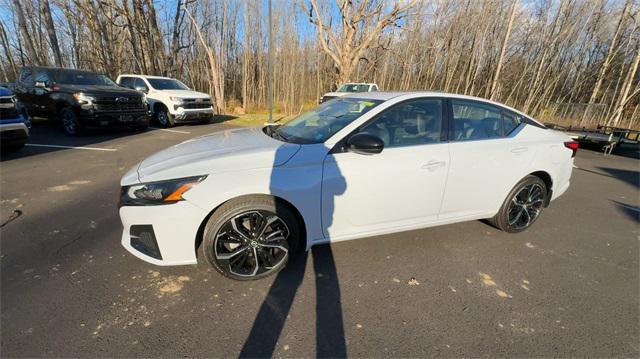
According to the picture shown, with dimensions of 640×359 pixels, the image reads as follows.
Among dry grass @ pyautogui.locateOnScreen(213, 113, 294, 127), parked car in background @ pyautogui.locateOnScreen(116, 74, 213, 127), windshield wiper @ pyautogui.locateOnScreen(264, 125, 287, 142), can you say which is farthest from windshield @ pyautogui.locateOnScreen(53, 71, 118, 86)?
windshield wiper @ pyautogui.locateOnScreen(264, 125, 287, 142)

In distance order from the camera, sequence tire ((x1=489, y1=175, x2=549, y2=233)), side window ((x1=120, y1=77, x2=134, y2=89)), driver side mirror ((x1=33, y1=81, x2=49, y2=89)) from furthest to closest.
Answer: side window ((x1=120, y1=77, x2=134, y2=89)) → driver side mirror ((x1=33, y1=81, x2=49, y2=89)) → tire ((x1=489, y1=175, x2=549, y2=233))

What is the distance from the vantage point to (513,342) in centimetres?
199

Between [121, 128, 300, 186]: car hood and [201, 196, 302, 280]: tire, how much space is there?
303 millimetres

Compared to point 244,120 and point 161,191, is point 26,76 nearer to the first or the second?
point 244,120

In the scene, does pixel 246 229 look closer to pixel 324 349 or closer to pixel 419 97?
pixel 324 349

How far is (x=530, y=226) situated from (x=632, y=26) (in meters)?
19.2

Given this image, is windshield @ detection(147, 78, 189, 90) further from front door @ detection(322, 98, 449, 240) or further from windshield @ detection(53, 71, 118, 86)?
front door @ detection(322, 98, 449, 240)

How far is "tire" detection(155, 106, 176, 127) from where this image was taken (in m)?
11.1

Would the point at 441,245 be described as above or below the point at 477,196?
below

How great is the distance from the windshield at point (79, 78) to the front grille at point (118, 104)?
1243 millimetres

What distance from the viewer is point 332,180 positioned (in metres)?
2.49

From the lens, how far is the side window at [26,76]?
9273 millimetres

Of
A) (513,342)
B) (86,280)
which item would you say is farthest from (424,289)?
(86,280)

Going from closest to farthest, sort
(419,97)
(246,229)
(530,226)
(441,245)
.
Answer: (246,229)
(419,97)
(441,245)
(530,226)
